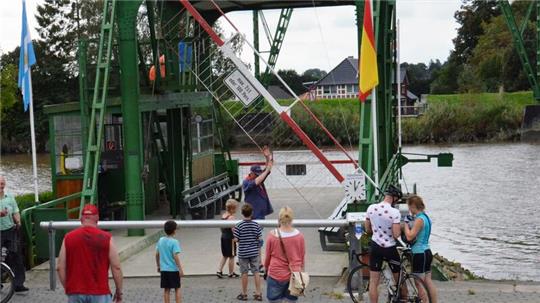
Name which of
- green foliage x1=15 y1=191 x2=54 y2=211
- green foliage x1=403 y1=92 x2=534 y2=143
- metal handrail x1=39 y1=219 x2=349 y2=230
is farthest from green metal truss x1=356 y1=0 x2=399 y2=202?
green foliage x1=403 y1=92 x2=534 y2=143

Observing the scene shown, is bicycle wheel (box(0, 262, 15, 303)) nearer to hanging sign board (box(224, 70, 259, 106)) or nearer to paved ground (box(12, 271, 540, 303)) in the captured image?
paved ground (box(12, 271, 540, 303))

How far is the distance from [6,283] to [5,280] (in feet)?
0.31

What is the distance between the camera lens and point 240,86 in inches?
645

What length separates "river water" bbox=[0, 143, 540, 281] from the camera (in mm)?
20047

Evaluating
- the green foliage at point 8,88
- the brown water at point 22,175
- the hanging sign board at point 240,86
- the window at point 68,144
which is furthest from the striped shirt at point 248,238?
the green foliage at point 8,88

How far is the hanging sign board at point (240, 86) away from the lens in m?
16.3

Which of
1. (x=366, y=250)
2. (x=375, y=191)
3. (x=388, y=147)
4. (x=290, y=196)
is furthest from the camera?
(x=290, y=196)

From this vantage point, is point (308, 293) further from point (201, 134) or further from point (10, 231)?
point (201, 134)

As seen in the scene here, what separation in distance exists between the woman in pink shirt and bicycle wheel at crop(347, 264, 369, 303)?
196 centimetres

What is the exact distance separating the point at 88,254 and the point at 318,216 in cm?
1269

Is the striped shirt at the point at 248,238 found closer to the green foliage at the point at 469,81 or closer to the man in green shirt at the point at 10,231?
the man in green shirt at the point at 10,231

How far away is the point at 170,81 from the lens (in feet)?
66.0

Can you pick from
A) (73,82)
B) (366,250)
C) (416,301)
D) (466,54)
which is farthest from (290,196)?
(466,54)

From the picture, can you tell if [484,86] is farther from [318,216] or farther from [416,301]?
[416,301]
